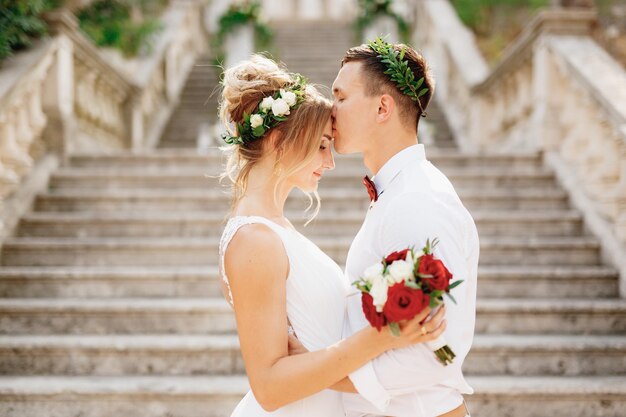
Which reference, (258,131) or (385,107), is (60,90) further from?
(385,107)

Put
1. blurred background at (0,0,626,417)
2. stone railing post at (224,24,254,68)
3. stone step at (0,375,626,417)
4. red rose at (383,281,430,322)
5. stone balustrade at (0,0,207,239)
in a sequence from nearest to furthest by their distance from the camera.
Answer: red rose at (383,281,430,322), stone step at (0,375,626,417), blurred background at (0,0,626,417), stone balustrade at (0,0,207,239), stone railing post at (224,24,254,68)

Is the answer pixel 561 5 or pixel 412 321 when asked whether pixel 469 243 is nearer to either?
pixel 412 321

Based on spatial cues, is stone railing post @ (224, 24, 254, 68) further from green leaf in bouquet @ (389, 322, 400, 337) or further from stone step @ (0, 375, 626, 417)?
green leaf in bouquet @ (389, 322, 400, 337)

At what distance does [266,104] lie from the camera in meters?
2.01

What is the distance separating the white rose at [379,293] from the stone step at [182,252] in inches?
122

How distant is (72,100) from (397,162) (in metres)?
5.00

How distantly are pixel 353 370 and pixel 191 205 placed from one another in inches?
152

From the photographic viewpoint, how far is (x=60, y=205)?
17.4 feet

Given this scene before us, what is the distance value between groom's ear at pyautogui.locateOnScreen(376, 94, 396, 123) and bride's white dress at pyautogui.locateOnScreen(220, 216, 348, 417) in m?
0.48

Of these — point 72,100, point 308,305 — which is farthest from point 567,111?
point 72,100

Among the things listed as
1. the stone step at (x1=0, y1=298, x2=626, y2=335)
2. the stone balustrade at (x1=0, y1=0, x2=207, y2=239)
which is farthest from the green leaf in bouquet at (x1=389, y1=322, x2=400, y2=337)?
the stone balustrade at (x1=0, y1=0, x2=207, y2=239)

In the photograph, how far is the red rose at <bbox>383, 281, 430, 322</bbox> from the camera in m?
1.52

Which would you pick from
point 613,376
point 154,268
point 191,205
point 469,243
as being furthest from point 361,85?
point 191,205

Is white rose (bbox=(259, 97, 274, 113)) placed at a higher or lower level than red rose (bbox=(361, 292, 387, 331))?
higher
